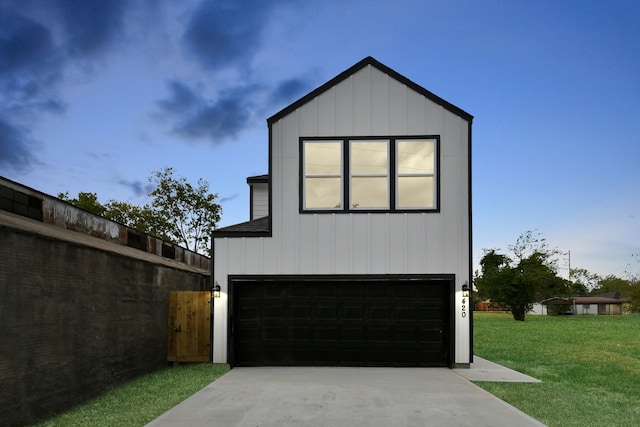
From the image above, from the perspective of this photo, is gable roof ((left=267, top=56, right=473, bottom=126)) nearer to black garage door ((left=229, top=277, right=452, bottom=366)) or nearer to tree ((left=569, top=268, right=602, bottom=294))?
black garage door ((left=229, top=277, right=452, bottom=366))

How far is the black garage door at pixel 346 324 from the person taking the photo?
40.2ft

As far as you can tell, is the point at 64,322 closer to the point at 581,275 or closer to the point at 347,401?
the point at 347,401

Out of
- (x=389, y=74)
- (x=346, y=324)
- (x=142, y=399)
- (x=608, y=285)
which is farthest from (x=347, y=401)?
(x=608, y=285)

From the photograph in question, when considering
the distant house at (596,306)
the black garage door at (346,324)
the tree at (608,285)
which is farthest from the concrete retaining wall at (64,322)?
the tree at (608,285)

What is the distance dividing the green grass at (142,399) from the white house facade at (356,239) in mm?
1402

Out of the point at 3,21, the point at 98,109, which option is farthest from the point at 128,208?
the point at 3,21

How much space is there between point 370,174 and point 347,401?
18.8ft

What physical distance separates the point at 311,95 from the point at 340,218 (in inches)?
121

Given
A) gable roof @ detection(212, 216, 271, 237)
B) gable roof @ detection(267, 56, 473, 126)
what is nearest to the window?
gable roof @ detection(267, 56, 473, 126)

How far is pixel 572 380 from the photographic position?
35.8 ft

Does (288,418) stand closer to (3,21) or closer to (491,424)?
(491,424)

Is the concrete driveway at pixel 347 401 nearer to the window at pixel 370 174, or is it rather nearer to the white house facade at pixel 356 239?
the white house facade at pixel 356 239

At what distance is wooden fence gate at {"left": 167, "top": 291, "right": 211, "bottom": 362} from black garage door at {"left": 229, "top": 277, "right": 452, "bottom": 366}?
0.77 meters

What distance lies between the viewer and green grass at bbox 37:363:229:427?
277 inches
